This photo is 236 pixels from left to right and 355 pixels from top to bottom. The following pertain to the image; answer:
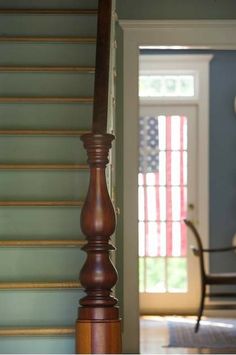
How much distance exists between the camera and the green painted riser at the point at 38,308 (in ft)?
11.4

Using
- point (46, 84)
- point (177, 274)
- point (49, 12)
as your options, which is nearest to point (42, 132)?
point (46, 84)

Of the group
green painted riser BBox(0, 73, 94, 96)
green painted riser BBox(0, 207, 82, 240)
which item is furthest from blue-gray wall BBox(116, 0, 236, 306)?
green painted riser BBox(0, 207, 82, 240)

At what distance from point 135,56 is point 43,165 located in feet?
6.07

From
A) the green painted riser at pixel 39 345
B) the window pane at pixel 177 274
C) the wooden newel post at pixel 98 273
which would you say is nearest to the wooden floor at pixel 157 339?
the window pane at pixel 177 274

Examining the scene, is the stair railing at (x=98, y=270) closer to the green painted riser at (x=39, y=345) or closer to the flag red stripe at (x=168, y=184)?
the green painted riser at (x=39, y=345)

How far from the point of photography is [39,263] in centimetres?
366

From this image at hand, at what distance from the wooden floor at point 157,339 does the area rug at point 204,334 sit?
0.07 m

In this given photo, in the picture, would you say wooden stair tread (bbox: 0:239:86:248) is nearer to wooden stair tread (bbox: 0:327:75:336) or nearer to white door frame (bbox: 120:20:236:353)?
wooden stair tread (bbox: 0:327:75:336)

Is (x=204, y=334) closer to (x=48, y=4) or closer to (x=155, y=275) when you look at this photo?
(x=155, y=275)

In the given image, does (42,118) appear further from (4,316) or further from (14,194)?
(4,316)

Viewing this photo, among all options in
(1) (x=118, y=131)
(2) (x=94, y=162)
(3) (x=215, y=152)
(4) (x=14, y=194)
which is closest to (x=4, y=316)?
(4) (x=14, y=194)

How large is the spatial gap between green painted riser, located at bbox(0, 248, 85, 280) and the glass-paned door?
4268mm

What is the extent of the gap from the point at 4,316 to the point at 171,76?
4949mm

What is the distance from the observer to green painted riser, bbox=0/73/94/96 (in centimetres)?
447
